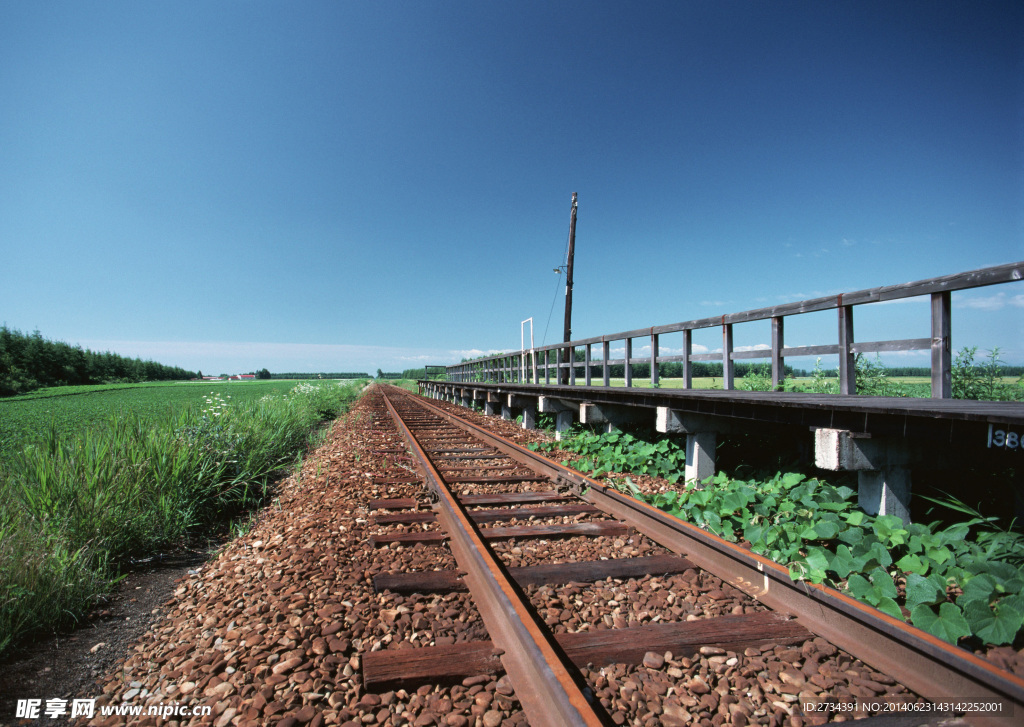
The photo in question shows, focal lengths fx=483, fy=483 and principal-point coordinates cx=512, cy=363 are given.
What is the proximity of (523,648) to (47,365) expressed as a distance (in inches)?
3073

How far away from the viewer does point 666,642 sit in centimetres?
207

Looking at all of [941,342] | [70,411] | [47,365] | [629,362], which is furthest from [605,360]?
[47,365]

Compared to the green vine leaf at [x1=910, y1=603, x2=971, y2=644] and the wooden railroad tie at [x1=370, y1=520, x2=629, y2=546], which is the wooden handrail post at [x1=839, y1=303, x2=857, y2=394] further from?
the green vine leaf at [x1=910, y1=603, x2=971, y2=644]

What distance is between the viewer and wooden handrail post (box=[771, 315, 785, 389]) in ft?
18.2

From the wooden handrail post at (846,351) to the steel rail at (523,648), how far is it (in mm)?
4103

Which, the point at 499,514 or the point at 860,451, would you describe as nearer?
the point at 860,451

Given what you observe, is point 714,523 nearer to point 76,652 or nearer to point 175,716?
point 175,716

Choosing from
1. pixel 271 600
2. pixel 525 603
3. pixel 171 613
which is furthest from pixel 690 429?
pixel 171 613

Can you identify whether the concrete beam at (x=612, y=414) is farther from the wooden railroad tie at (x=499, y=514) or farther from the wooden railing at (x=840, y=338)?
the wooden railroad tie at (x=499, y=514)

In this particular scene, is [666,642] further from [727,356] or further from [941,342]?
[727,356]

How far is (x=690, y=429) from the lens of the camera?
190 inches

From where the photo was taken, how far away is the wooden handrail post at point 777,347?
18.2 feet

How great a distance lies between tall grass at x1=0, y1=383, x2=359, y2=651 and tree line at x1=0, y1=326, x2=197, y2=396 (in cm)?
3905

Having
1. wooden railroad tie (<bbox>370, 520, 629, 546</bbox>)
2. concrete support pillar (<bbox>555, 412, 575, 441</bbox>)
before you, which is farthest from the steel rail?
concrete support pillar (<bbox>555, 412, 575, 441</bbox>)
